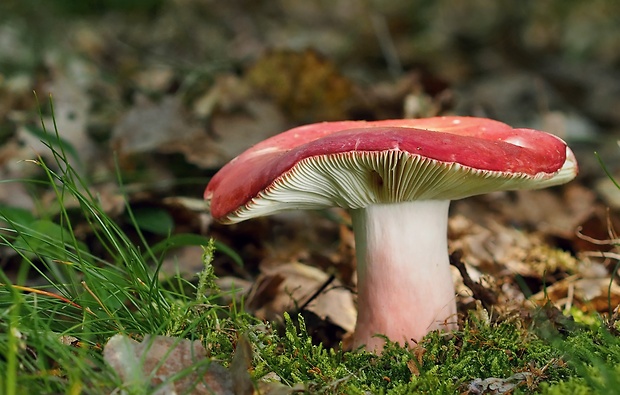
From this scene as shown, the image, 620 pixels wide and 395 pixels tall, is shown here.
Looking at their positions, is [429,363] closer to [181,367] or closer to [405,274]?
[405,274]

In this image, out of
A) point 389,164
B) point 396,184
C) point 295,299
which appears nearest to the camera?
point 389,164

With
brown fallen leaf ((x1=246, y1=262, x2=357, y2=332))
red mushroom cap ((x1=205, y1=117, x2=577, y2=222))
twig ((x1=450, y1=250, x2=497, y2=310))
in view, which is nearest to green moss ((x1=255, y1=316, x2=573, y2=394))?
twig ((x1=450, y1=250, x2=497, y2=310))

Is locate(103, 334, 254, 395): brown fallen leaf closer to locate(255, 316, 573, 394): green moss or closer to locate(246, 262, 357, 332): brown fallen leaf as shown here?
locate(255, 316, 573, 394): green moss

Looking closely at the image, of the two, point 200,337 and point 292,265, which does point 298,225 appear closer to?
point 292,265

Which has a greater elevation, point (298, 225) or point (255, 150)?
point (255, 150)

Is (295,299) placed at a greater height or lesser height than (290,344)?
lesser

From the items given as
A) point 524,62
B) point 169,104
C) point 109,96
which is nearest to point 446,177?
point 169,104

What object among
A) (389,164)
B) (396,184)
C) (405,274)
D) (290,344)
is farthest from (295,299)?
(389,164)
